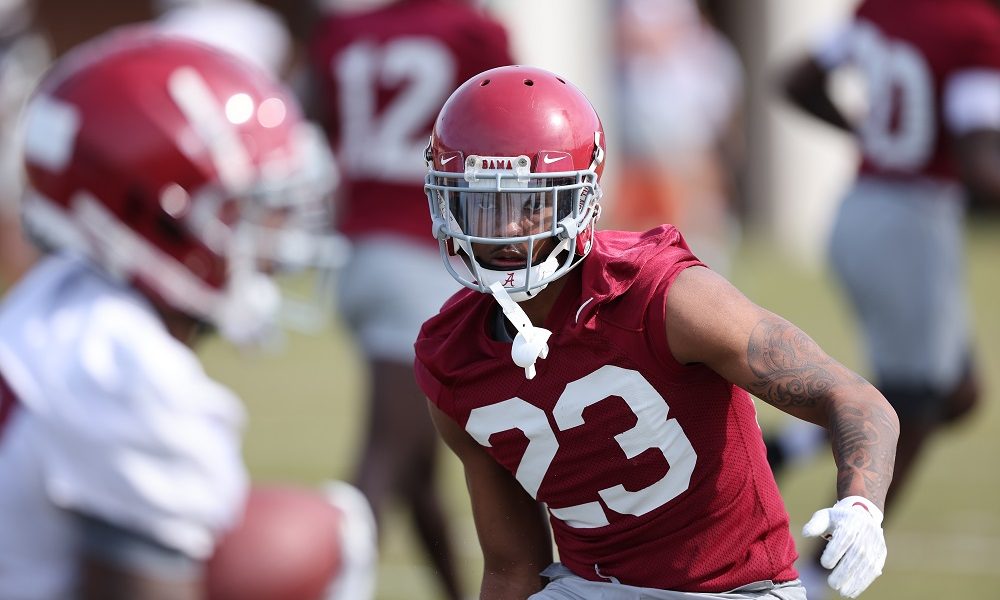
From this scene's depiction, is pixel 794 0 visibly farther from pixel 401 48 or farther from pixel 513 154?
pixel 513 154

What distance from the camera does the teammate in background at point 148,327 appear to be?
2936 millimetres

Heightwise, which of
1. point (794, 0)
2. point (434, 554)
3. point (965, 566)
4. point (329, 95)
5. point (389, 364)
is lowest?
point (794, 0)

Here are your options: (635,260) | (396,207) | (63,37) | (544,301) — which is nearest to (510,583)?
(544,301)

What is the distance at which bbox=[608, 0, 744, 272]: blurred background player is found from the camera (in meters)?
13.6

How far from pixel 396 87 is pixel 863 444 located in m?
3.00

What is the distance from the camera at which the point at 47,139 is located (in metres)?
→ 3.37

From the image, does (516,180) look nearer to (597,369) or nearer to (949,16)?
(597,369)

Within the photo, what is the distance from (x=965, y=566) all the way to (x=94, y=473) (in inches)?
143

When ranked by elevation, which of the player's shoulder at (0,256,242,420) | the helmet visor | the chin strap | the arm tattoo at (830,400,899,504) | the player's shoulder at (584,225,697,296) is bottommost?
the player's shoulder at (0,256,242,420)

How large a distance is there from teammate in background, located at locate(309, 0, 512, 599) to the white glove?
8.66 feet

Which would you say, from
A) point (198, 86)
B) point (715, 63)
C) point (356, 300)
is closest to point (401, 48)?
point (356, 300)

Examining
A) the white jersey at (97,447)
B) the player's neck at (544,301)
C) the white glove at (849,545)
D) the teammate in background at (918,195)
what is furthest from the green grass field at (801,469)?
the white glove at (849,545)

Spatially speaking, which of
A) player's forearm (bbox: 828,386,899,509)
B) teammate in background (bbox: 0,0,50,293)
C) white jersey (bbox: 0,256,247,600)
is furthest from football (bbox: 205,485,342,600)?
teammate in background (bbox: 0,0,50,293)

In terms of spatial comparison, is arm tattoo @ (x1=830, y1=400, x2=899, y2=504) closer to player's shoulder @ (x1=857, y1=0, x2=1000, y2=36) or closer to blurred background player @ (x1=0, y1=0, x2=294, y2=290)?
blurred background player @ (x1=0, y1=0, x2=294, y2=290)
